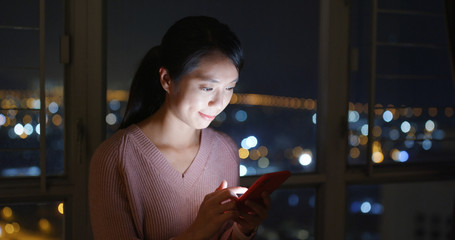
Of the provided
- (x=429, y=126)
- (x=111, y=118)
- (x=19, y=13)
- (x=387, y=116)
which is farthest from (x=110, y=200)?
(x=429, y=126)

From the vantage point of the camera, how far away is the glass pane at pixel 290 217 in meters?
1.89

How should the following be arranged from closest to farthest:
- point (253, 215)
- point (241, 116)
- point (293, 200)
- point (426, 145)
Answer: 1. point (253, 215)
2. point (241, 116)
3. point (293, 200)
4. point (426, 145)

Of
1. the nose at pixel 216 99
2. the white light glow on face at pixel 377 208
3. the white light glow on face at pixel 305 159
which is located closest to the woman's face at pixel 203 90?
the nose at pixel 216 99

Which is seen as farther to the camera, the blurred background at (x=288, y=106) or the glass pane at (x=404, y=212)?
the glass pane at (x=404, y=212)

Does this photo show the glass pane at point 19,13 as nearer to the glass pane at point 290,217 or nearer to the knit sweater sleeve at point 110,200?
the knit sweater sleeve at point 110,200

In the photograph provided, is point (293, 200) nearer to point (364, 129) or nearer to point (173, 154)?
point (364, 129)

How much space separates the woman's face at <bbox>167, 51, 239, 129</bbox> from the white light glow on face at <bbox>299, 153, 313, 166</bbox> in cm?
91

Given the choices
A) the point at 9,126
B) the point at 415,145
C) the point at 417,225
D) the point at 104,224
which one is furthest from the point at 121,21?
the point at 417,225

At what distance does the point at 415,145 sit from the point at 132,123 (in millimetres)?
1471

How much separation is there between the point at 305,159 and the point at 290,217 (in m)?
0.31

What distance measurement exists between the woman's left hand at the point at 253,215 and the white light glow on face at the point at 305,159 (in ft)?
2.68

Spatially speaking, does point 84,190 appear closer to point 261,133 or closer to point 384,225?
point 261,133

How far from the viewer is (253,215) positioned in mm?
1036

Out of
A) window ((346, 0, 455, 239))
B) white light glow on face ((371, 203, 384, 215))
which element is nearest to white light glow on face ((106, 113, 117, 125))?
window ((346, 0, 455, 239))
